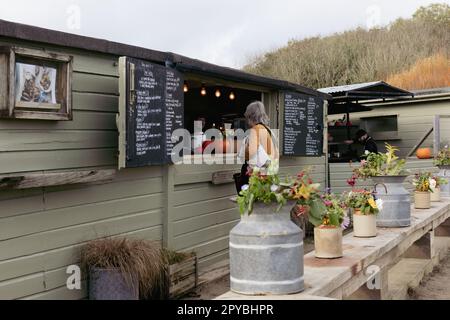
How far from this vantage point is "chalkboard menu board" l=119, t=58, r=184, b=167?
4406 mm

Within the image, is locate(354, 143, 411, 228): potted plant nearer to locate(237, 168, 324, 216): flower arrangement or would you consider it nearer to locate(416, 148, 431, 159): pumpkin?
locate(237, 168, 324, 216): flower arrangement

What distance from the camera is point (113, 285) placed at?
3967mm

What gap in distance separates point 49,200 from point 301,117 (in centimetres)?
454

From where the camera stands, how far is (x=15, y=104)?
3561mm

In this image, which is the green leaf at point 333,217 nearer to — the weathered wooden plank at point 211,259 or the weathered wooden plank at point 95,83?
the weathered wooden plank at point 95,83

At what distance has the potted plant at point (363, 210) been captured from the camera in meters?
3.74

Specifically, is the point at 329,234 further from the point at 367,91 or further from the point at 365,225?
the point at 367,91

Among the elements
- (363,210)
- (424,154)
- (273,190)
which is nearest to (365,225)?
(363,210)

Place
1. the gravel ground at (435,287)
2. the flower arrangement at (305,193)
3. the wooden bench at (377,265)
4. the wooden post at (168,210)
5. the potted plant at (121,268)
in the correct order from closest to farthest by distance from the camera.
Answer: the flower arrangement at (305,193) < the wooden bench at (377,265) < the potted plant at (121,268) < the gravel ground at (435,287) < the wooden post at (168,210)

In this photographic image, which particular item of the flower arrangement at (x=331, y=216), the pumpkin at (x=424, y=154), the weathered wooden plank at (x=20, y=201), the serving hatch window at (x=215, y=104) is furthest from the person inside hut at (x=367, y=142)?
the weathered wooden plank at (x=20, y=201)

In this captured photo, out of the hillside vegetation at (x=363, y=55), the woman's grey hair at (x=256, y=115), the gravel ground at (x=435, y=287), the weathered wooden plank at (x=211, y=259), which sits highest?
the hillside vegetation at (x=363, y=55)

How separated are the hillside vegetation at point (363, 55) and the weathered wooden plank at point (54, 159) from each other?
630 inches
